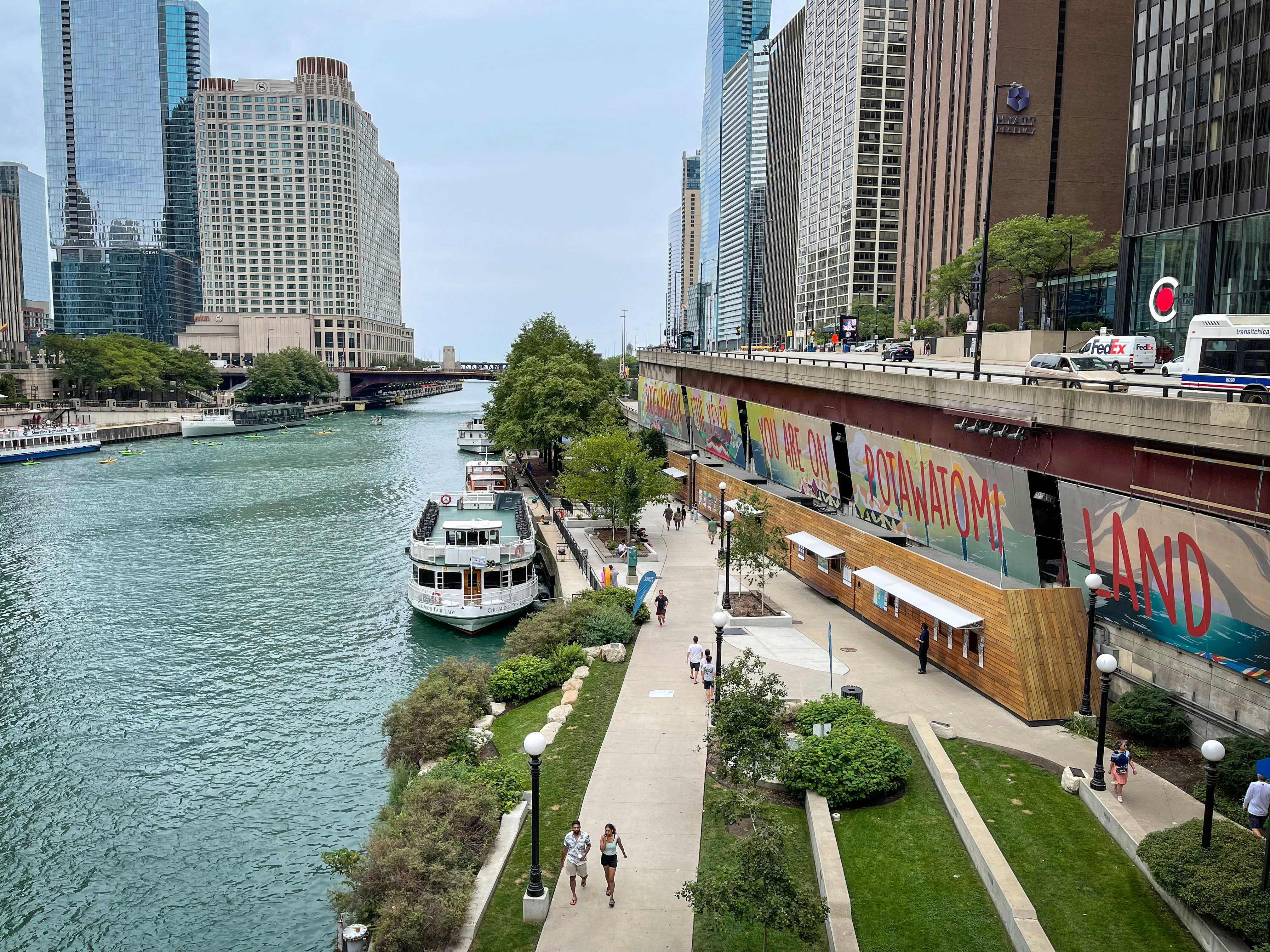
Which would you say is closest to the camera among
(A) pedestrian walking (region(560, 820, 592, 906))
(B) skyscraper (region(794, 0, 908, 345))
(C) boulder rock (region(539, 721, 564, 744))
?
(A) pedestrian walking (region(560, 820, 592, 906))

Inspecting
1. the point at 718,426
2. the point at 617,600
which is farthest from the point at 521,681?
the point at 718,426

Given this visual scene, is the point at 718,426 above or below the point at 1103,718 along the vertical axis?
above

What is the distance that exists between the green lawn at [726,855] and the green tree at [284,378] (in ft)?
539

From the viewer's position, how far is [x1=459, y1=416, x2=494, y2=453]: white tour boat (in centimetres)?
10556

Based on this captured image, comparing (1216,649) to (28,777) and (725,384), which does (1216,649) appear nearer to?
(28,777)

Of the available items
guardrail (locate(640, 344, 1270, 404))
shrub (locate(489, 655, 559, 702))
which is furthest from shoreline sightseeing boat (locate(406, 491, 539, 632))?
guardrail (locate(640, 344, 1270, 404))

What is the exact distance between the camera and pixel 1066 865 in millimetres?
15516

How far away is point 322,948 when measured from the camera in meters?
18.0

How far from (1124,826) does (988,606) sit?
826cm

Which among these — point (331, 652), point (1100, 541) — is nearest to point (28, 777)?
point (331, 652)

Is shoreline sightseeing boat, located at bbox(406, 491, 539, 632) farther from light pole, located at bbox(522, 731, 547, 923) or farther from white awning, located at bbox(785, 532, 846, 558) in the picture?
light pole, located at bbox(522, 731, 547, 923)

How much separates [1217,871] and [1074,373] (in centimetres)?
1980

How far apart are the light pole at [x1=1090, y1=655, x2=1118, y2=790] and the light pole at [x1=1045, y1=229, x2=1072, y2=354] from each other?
35.7 m

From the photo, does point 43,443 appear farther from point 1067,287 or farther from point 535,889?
point 535,889
